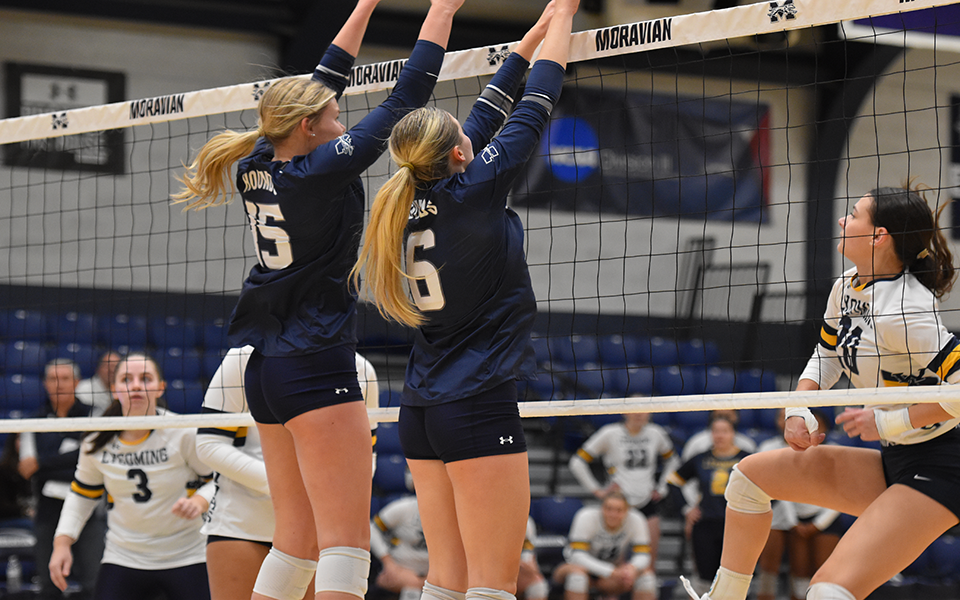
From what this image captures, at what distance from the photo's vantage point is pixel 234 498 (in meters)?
4.16

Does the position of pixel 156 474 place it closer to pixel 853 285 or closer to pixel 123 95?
pixel 853 285

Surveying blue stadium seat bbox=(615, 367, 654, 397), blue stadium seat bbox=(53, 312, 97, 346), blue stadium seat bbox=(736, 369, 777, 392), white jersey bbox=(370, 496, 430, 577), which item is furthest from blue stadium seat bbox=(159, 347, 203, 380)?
blue stadium seat bbox=(736, 369, 777, 392)

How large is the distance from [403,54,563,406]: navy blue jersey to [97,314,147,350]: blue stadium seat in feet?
24.4

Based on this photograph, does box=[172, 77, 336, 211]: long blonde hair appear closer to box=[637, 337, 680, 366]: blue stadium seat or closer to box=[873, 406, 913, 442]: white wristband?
box=[873, 406, 913, 442]: white wristband

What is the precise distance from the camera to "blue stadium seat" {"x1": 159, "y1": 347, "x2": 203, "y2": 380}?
30.5 ft

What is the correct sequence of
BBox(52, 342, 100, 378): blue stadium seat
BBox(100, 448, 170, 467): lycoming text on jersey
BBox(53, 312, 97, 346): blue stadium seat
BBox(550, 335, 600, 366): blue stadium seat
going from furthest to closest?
BBox(550, 335, 600, 366): blue stadium seat → BBox(53, 312, 97, 346): blue stadium seat → BBox(52, 342, 100, 378): blue stadium seat → BBox(100, 448, 170, 467): lycoming text on jersey

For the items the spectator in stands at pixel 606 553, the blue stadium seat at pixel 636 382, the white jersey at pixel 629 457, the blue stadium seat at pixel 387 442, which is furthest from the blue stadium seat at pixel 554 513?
the blue stadium seat at pixel 636 382

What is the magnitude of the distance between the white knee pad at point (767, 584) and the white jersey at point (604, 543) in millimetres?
929

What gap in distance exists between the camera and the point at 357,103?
8.58 m

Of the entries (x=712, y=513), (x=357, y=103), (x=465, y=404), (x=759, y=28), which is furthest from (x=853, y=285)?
(x=357, y=103)

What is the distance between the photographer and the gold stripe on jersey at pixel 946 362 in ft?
10.6

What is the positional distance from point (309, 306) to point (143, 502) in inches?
88.1

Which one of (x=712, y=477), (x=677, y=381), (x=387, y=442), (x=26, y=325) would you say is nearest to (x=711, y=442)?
(x=712, y=477)

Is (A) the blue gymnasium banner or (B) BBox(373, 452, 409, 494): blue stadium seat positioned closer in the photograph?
(B) BBox(373, 452, 409, 494): blue stadium seat
